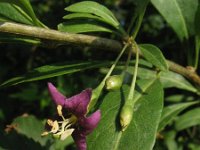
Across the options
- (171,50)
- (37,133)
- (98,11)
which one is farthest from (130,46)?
(171,50)

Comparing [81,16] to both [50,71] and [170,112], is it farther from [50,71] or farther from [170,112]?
[170,112]

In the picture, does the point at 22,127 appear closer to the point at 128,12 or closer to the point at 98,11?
the point at 98,11

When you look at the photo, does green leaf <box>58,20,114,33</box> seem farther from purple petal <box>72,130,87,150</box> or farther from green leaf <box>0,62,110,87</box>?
purple petal <box>72,130,87,150</box>

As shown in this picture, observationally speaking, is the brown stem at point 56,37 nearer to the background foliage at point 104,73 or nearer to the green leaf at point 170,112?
the background foliage at point 104,73

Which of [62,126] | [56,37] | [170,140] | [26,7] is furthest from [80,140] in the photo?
[170,140]

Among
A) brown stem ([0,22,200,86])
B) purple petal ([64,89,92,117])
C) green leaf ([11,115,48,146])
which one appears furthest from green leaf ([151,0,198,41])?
green leaf ([11,115,48,146])
